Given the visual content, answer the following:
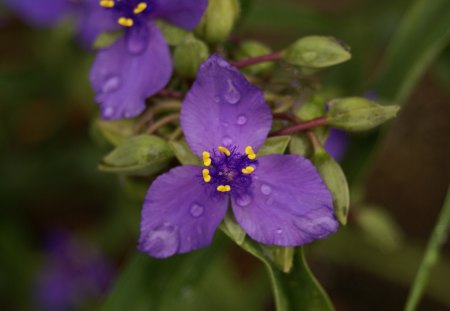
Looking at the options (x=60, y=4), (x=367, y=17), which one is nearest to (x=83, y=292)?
(x=60, y=4)

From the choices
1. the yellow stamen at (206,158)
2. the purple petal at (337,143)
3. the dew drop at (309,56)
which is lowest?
the purple petal at (337,143)

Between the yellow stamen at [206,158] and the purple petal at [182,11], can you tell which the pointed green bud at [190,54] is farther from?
the yellow stamen at [206,158]

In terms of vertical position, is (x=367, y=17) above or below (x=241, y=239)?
below

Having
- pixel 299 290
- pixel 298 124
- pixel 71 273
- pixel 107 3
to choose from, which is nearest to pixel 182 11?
pixel 107 3

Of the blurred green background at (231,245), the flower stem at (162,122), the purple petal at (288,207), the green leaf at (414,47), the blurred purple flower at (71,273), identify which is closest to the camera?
the purple petal at (288,207)

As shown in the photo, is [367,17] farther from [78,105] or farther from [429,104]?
[78,105]

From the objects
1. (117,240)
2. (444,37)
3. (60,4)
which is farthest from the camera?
(117,240)

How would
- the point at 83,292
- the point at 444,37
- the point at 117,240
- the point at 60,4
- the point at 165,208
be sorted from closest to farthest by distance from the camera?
the point at 165,208 < the point at 444,37 < the point at 60,4 < the point at 117,240 < the point at 83,292

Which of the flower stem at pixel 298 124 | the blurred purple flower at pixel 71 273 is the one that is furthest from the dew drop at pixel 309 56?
the blurred purple flower at pixel 71 273
